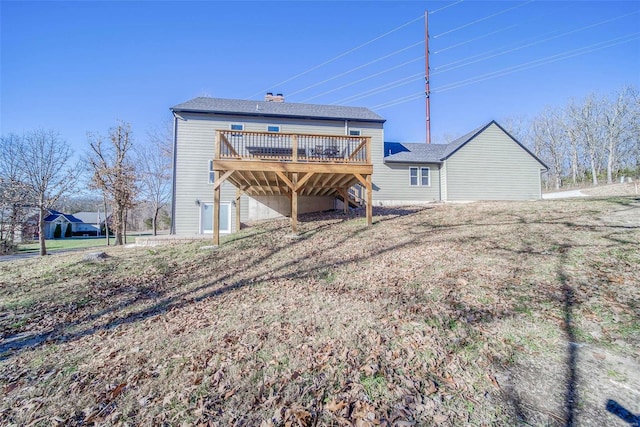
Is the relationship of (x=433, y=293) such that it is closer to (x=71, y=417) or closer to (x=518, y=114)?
(x=71, y=417)

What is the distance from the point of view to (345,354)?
289 cm

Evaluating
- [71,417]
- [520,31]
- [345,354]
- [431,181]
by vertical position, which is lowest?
[71,417]

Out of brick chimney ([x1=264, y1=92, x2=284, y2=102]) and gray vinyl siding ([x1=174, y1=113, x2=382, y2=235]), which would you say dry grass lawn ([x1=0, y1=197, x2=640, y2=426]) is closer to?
gray vinyl siding ([x1=174, y1=113, x2=382, y2=235])

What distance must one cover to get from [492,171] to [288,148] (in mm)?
11940

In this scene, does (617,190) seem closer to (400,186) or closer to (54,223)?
(400,186)

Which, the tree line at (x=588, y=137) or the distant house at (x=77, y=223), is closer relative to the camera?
the tree line at (x=588, y=137)

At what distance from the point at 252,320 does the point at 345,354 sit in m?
1.55

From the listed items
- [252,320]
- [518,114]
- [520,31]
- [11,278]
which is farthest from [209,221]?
[518,114]

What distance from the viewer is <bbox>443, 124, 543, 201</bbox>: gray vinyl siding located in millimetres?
15086

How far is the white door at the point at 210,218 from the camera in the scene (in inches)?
539

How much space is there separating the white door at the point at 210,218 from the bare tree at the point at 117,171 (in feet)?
22.0

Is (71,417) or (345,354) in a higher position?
(345,354)

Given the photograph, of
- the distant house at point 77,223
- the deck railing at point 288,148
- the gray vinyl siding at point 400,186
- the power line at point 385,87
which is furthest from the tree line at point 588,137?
the distant house at point 77,223

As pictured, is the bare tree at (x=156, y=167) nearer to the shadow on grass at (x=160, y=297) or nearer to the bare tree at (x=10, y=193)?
the bare tree at (x=10, y=193)
